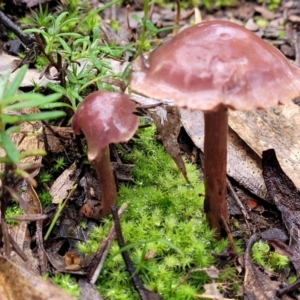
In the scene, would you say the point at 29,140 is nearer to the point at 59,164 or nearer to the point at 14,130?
the point at 59,164

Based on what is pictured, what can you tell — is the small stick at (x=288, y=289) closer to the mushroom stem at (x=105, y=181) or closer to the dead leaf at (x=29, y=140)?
the mushroom stem at (x=105, y=181)

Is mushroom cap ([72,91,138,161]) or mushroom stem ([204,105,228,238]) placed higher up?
mushroom cap ([72,91,138,161])

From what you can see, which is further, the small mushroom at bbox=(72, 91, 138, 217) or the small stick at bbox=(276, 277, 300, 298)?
the small stick at bbox=(276, 277, 300, 298)

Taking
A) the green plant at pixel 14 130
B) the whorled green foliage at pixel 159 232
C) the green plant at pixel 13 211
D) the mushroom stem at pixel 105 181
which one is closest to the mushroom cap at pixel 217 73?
the green plant at pixel 14 130

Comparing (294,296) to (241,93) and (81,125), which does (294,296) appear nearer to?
(241,93)

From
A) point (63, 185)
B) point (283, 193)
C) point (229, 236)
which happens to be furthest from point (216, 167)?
point (63, 185)

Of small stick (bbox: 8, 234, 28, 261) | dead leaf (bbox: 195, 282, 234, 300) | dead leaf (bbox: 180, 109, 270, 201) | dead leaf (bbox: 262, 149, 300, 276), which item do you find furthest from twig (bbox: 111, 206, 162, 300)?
dead leaf (bbox: 180, 109, 270, 201)

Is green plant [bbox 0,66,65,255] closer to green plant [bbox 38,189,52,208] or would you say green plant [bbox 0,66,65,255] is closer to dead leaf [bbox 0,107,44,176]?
green plant [bbox 38,189,52,208]
